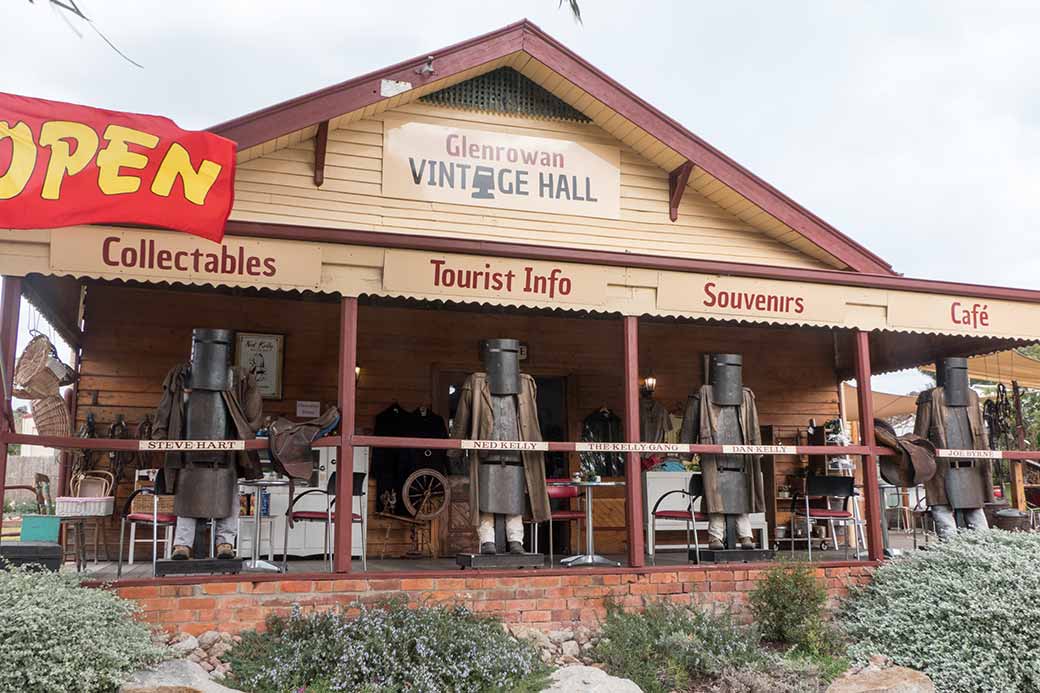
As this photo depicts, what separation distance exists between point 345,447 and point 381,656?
1696 millimetres

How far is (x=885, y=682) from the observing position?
262 inches

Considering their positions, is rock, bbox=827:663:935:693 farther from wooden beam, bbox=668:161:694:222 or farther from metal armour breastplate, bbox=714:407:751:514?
wooden beam, bbox=668:161:694:222

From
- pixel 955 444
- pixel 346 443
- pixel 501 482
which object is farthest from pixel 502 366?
pixel 955 444

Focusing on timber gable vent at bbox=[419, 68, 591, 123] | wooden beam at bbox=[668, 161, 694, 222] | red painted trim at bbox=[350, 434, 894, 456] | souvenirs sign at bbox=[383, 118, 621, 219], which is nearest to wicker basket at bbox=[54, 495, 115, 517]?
red painted trim at bbox=[350, 434, 894, 456]

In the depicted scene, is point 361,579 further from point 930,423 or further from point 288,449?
point 930,423

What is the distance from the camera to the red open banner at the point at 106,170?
6.27 m

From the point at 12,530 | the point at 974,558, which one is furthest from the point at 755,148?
the point at 974,558

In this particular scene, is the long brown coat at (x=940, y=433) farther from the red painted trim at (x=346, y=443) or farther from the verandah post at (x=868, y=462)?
the red painted trim at (x=346, y=443)

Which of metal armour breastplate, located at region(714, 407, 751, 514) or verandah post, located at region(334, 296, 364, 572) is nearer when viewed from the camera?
verandah post, located at region(334, 296, 364, 572)

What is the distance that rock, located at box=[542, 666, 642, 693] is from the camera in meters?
6.25

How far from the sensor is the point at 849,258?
10.1 m

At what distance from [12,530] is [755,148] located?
49848mm

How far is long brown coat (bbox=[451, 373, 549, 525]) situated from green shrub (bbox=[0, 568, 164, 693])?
2833 millimetres

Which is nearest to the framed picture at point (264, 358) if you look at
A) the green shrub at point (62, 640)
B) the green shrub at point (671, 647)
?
the green shrub at point (62, 640)
